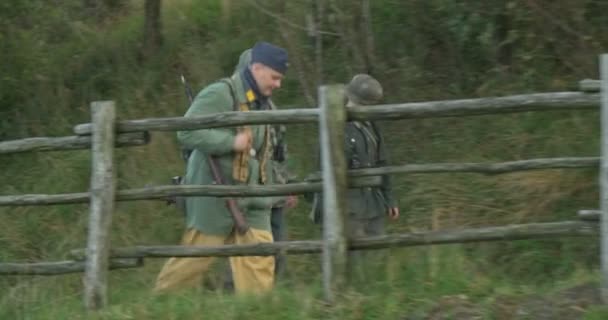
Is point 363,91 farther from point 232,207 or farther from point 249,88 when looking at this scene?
point 232,207

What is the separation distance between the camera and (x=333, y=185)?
645 cm

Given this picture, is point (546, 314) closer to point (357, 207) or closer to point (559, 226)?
point (559, 226)

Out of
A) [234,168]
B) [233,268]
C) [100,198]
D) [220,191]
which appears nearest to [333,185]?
[220,191]

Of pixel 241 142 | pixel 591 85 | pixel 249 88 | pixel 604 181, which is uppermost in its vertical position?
pixel 249 88

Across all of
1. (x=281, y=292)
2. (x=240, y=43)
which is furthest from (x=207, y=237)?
(x=240, y=43)

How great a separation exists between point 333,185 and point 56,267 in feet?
5.77

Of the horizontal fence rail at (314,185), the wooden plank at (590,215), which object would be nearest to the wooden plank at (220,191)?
the horizontal fence rail at (314,185)

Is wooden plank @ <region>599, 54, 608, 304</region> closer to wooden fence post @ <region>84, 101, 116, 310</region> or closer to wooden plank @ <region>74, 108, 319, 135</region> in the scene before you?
wooden plank @ <region>74, 108, 319, 135</region>

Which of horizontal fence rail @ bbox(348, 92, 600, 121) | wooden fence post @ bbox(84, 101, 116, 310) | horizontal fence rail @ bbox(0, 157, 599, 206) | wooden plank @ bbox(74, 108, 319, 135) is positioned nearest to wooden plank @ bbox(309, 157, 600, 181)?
horizontal fence rail @ bbox(0, 157, 599, 206)

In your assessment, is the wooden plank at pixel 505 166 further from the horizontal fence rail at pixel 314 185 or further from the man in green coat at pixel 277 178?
the man in green coat at pixel 277 178

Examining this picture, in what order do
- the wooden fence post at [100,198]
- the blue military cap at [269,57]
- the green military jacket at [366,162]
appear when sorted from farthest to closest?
the green military jacket at [366,162] < the blue military cap at [269,57] < the wooden fence post at [100,198]

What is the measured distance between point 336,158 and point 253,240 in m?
0.98

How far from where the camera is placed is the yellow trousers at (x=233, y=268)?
711 centimetres

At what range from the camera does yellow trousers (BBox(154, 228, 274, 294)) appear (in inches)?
280
